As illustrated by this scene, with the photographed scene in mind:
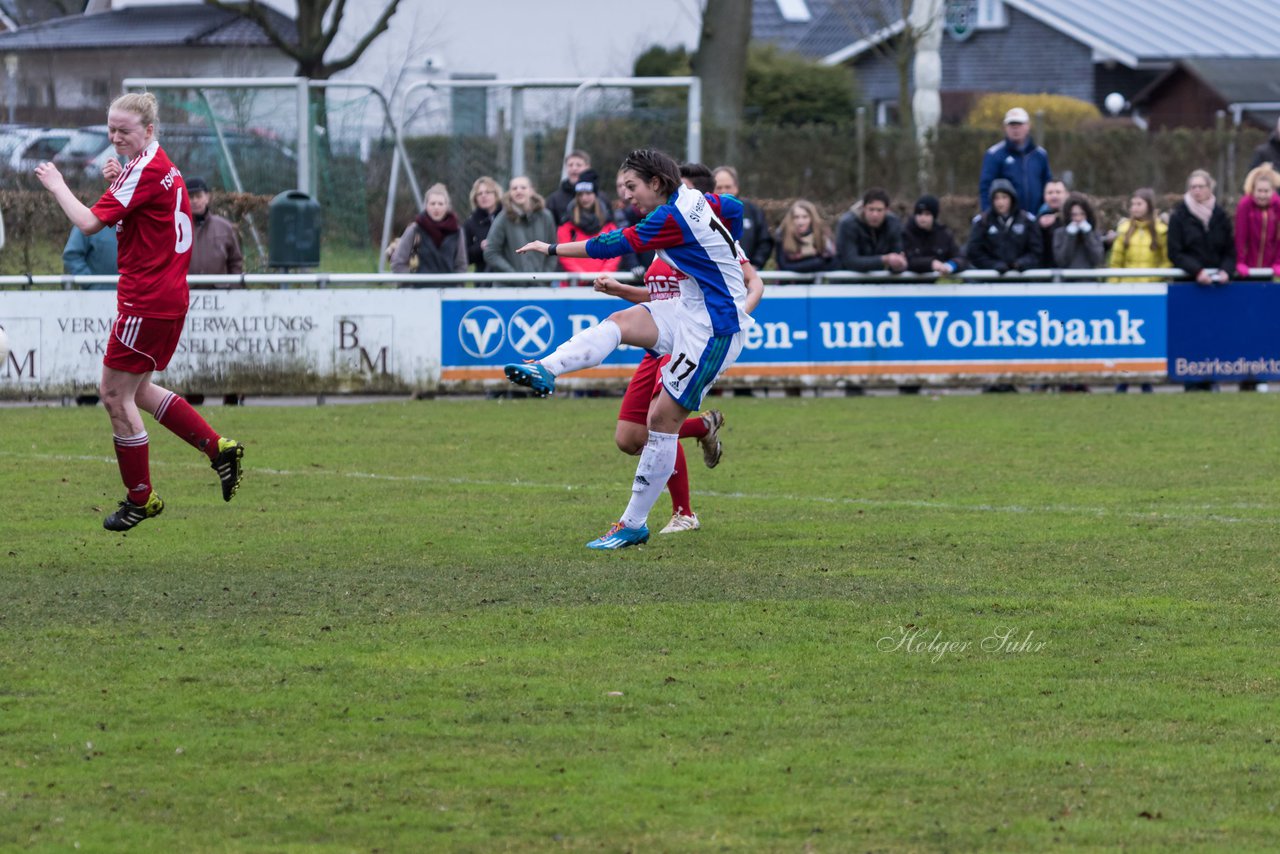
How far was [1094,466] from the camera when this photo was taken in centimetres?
1317

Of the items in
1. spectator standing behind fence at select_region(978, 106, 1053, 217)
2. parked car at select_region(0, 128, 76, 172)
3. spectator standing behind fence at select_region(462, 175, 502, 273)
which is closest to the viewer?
spectator standing behind fence at select_region(462, 175, 502, 273)

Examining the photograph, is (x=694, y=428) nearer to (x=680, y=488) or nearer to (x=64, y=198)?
(x=680, y=488)

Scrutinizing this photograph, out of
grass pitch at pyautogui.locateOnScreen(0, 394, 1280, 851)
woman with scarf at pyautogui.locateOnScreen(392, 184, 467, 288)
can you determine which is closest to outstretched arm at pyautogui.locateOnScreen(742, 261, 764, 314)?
grass pitch at pyautogui.locateOnScreen(0, 394, 1280, 851)

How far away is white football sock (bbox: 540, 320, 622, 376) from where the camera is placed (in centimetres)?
943

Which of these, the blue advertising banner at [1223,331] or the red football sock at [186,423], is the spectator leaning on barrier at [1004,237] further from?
the red football sock at [186,423]

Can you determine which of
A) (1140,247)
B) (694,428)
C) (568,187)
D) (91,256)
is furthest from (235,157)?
(694,428)

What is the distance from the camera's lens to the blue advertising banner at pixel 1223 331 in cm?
1884

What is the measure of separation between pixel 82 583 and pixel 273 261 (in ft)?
34.1

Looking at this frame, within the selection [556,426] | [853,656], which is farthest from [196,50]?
[853,656]

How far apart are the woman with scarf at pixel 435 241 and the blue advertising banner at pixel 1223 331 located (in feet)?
21.9

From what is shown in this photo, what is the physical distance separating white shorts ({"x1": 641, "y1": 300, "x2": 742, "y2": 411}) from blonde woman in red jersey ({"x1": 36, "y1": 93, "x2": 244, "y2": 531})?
2.15m

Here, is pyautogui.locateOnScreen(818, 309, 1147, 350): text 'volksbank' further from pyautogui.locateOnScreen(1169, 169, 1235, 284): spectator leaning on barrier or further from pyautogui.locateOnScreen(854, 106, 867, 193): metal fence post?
pyautogui.locateOnScreen(854, 106, 867, 193): metal fence post

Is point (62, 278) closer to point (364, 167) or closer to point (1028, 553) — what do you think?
point (364, 167)

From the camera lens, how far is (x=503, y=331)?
58.5 feet
